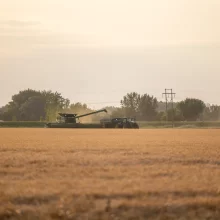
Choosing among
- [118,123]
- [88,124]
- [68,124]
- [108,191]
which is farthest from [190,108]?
[108,191]

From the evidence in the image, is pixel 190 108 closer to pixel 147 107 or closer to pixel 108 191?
pixel 147 107

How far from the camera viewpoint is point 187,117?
13525cm

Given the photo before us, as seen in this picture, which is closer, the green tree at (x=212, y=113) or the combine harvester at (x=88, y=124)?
the combine harvester at (x=88, y=124)

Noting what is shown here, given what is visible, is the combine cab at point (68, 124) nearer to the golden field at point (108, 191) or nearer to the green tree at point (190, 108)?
the golden field at point (108, 191)

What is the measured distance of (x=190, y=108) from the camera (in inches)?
5340

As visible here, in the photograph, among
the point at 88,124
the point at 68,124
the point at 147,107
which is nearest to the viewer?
the point at 68,124

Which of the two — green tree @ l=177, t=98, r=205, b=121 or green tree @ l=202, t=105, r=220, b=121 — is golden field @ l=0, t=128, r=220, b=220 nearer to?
green tree @ l=177, t=98, r=205, b=121

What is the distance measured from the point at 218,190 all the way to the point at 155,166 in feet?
13.4

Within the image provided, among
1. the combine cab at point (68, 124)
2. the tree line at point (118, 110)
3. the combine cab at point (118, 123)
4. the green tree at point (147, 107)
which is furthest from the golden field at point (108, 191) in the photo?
the green tree at point (147, 107)

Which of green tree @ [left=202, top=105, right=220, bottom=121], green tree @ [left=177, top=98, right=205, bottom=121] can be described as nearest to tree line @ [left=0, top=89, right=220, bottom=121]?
green tree @ [left=177, top=98, right=205, bottom=121]

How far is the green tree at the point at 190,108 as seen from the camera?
136m

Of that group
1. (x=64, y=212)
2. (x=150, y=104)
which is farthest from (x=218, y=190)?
(x=150, y=104)

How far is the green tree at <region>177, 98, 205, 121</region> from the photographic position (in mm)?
135587

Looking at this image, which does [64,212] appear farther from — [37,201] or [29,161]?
[29,161]
